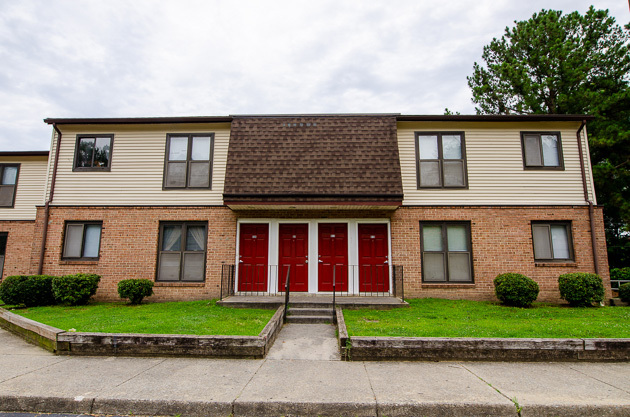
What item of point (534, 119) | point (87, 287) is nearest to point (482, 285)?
point (534, 119)

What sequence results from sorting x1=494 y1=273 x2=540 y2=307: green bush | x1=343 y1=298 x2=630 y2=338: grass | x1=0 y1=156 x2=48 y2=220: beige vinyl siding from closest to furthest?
x1=343 y1=298 x2=630 y2=338: grass
x1=494 y1=273 x2=540 y2=307: green bush
x1=0 y1=156 x2=48 y2=220: beige vinyl siding

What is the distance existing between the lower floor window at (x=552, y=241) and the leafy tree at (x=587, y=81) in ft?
22.9

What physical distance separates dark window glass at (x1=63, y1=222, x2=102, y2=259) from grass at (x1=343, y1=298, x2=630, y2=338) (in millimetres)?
8414

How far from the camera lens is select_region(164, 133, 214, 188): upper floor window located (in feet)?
38.3

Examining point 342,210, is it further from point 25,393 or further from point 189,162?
point 25,393

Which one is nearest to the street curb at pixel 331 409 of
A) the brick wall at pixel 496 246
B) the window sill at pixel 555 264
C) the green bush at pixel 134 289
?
the green bush at pixel 134 289

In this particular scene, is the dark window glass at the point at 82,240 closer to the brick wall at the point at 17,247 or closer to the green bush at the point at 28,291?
the green bush at the point at 28,291

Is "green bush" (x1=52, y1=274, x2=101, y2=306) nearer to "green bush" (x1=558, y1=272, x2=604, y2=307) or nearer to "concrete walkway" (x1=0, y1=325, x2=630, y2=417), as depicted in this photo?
"concrete walkway" (x1=0, y1=325, x2=630, y2=417)

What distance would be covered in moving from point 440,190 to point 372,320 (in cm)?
541

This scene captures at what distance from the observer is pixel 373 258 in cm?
1123

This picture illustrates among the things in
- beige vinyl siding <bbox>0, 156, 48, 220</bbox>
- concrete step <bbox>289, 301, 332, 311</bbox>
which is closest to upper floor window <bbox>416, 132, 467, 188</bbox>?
concrete step <bbox>289, 301, 332, 311</bbox>

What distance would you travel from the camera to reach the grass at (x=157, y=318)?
21.8 ft

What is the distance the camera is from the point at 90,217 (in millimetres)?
11492

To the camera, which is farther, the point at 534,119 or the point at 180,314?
the point at 534,119
